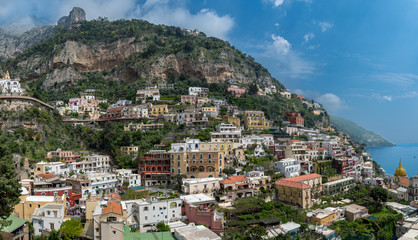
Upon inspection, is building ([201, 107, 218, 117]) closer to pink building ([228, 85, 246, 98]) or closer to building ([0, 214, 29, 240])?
pink building ([228, 85, 246, 98])

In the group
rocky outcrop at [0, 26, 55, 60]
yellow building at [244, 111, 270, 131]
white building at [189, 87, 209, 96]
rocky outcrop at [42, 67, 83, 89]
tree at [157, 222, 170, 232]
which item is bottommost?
tree at [157, 222, 170, 232]

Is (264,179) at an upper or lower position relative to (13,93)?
lower

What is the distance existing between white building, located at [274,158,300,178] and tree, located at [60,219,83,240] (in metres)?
26.6

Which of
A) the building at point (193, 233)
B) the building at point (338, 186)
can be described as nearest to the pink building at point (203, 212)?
the building at point (193, 233)

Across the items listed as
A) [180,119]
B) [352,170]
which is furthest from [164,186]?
[352,170]

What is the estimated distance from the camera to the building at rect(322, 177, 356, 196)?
137 feet

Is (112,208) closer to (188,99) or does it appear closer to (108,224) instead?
(108,224)

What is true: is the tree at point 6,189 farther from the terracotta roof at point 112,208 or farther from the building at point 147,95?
the building at point 147,95

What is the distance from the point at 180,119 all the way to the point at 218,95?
19361mm

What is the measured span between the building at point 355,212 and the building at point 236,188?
423 inches

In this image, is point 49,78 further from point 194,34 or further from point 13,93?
point 194,34

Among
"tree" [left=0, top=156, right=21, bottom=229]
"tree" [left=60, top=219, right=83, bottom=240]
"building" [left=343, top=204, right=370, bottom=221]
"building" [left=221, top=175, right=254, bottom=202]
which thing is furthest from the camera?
"building" [left=343, top=204, right=370, bottom=221]

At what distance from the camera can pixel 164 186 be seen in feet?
126

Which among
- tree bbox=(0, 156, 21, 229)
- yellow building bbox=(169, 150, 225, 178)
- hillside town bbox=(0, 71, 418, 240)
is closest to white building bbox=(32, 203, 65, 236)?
hillside town bbox=(0, 71, 418, 240)
